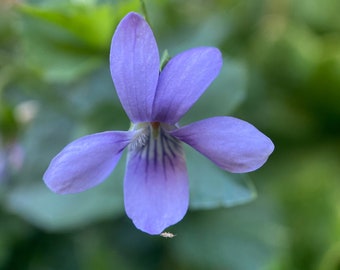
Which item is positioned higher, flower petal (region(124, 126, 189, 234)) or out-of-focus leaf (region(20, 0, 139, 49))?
out-of-focus leaf (region(20, 0, 139, 49))

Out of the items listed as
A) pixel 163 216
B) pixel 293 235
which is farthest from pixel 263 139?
pixel 293 235

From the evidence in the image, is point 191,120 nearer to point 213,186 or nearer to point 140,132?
point 213,186

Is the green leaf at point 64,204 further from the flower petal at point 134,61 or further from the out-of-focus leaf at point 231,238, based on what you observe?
the flower petal at point 134,61

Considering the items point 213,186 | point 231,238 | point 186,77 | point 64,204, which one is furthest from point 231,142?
point 231,238

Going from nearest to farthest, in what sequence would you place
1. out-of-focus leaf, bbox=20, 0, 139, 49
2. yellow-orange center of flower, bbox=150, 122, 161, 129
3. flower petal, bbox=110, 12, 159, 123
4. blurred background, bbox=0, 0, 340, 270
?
flower petal, bbox=110, 12, 159, 123 → yellow-orange center of flower, bbox=150, 122, 161, 129 → out-of-focus leaf, bbox=20, 0, 139, 49 → blurred background, bbox=0, 0, 340, 270

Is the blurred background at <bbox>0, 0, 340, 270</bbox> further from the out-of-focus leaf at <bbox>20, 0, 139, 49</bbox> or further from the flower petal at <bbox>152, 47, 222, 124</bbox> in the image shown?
the flower petal at <bbox>152, 47, 222, 124</bbox>

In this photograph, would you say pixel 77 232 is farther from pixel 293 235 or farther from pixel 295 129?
pixel 295 129

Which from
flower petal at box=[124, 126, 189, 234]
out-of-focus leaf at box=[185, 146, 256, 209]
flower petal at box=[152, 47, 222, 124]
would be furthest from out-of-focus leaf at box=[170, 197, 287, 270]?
flower petal at box=[152, 47, 222, 124]
